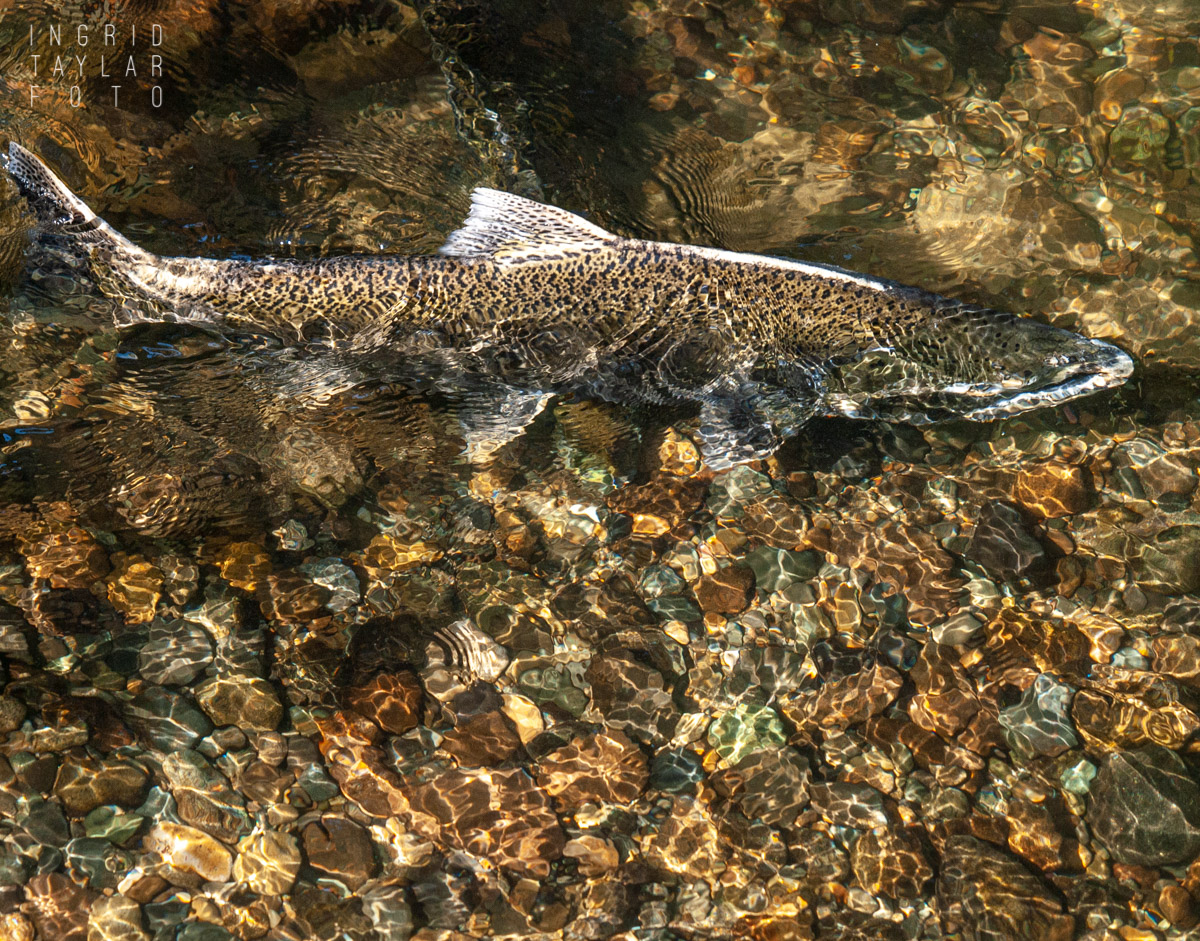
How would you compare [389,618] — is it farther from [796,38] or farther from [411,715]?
[796,38]

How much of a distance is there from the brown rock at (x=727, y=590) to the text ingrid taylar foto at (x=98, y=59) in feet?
15.6

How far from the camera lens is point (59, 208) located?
4.51m

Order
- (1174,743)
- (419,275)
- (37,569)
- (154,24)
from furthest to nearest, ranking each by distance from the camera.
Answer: (154,24)
(419,275)
(37,569)
(1174,743)

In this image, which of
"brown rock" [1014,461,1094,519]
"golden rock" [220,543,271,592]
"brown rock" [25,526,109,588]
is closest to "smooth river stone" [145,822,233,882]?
"golden rock" [220,543,271,592]

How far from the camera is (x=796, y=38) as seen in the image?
19.0ft

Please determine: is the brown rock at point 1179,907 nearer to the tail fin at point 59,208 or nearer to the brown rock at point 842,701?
the brown rock at point 842,701

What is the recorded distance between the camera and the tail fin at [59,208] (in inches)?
177

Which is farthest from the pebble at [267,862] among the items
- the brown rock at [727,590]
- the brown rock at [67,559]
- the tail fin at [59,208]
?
the tail fin at [59,208]

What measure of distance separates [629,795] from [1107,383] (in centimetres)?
341

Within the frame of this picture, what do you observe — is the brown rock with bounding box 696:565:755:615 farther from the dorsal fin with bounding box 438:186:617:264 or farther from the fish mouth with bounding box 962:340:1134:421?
the dorsal fin with bounding box 438:186:617:264

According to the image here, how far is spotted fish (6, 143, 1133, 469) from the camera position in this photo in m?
4.46

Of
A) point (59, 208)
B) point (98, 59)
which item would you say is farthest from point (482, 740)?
point (98, 59)

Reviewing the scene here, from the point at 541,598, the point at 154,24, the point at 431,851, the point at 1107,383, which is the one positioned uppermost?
the point at 154,24

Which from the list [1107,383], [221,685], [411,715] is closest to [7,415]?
[221,685]
